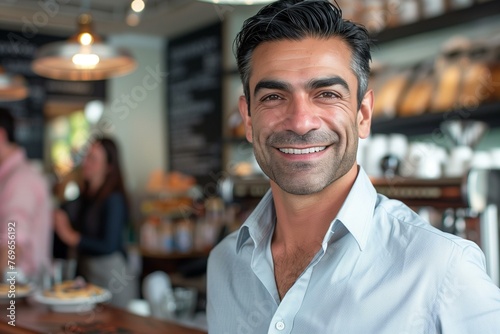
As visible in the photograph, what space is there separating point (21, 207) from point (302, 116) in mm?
2352

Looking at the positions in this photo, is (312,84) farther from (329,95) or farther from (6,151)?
(6,151)

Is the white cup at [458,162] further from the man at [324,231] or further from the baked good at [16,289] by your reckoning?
the baked good at [16,289]

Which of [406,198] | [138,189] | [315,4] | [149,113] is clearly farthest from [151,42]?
[315,4]

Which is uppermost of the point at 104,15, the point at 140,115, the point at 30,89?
the point at 104,15

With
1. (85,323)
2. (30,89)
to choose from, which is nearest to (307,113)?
(85,323)

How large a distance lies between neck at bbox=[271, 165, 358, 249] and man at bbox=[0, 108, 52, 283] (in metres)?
2.02

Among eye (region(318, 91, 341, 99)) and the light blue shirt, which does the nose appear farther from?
the light blue shirt

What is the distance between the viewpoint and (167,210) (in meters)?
5.76

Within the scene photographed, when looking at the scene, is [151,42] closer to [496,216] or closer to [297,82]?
[496,216]

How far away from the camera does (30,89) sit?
18.9ft

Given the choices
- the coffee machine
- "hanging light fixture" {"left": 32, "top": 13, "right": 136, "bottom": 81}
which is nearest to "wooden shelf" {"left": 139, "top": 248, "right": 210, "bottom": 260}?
"hanging light fixture" {"left": 32, "top": 13, "right": 136, "bottom": 81}

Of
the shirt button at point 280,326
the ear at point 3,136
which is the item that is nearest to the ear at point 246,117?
the shirt button at point 280,326

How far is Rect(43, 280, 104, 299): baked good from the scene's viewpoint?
2445 mm

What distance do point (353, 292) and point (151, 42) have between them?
5.71 m
